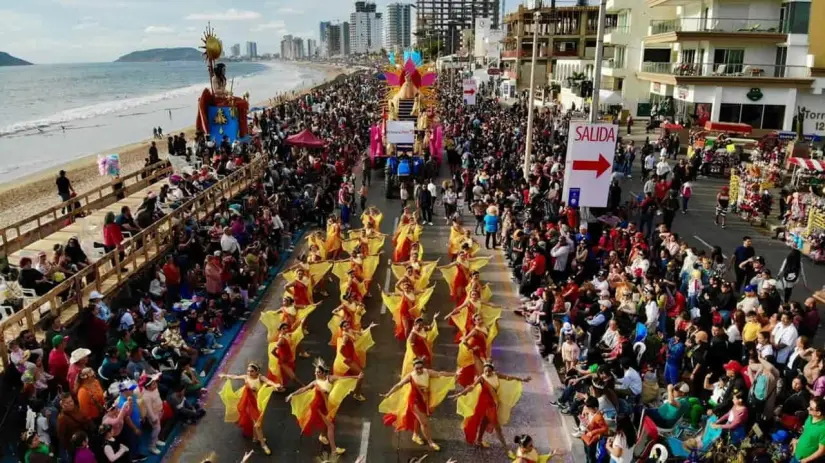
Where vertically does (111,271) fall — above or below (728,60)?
below

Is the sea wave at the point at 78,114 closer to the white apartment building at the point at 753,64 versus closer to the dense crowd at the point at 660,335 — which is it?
the white apartment building at the point at 753,64

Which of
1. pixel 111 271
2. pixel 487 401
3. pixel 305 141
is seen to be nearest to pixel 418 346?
pixel 487 401

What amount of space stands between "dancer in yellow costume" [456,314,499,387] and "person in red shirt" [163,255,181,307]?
5.96m

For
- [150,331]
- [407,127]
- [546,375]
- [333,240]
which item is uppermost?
[407,127]

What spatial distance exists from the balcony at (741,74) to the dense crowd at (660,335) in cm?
1756

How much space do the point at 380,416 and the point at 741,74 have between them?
29.7 metres

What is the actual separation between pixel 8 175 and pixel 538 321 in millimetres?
37468

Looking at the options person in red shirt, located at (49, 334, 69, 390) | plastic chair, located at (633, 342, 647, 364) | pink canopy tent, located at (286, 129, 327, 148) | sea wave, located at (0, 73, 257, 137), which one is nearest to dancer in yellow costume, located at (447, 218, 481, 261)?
plastic chair, located at (633, 342, 647, 364)

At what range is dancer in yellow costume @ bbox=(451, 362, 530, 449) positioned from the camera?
8.08 meters

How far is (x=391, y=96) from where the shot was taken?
27.9 meters

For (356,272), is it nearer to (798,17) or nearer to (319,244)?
(319,244)

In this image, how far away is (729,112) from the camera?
32.7m

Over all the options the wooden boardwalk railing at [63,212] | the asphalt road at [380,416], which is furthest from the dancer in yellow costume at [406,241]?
the wooden boardwalk railing at [63,212]

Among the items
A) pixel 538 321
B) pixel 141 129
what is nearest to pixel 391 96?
pixel 538 321
